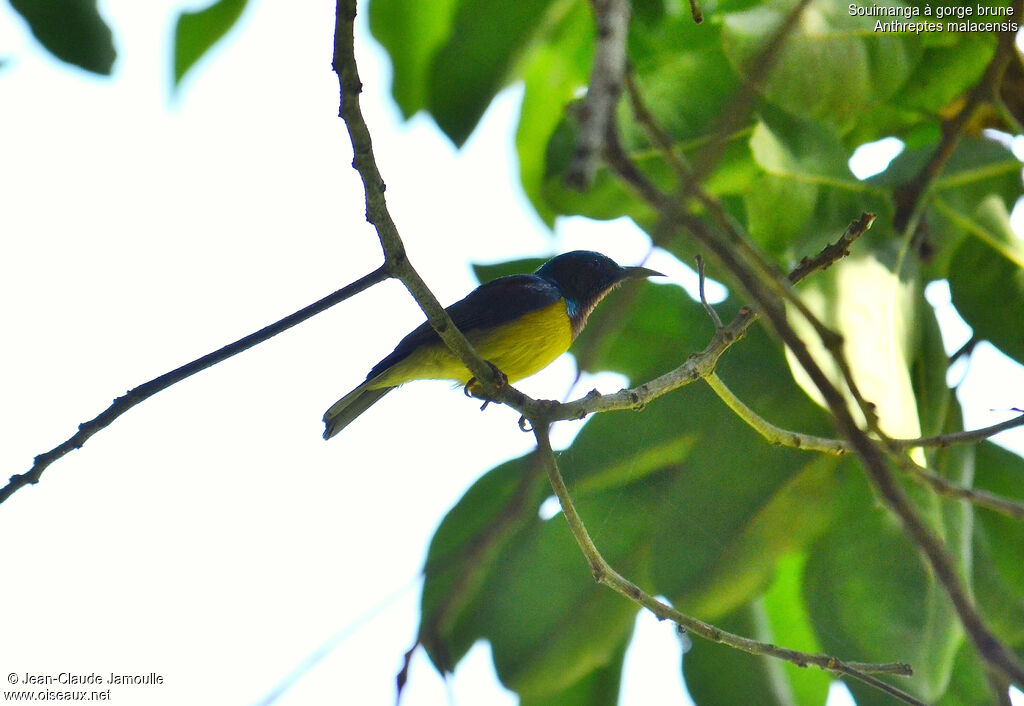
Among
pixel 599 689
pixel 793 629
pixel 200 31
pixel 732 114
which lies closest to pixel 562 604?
pixel 599 689

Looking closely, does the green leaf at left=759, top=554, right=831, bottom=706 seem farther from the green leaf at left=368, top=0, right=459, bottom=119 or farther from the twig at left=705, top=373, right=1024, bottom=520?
the green leaf at left=368, top=0, right=459, bottom=119

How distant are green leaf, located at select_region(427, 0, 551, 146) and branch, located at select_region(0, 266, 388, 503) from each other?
167 cm

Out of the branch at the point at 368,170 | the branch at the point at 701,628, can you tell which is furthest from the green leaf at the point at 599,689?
the branch at the point at 368,170

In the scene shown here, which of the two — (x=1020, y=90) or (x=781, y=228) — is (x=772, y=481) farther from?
(x=1020, y=90)

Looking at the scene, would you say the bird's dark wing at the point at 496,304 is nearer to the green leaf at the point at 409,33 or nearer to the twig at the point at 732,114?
the green leaf at the point at 409,33

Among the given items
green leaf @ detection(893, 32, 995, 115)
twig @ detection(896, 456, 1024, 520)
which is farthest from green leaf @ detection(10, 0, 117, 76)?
green leaf @ detection(893, 32, 995, 115)

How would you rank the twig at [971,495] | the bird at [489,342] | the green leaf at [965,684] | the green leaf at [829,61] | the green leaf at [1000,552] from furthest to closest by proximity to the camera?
the bird at [489,342], the green leaf at [965,684], the green leaf at [1000,552], the green leaf at [829,61], the twig at [971,495]

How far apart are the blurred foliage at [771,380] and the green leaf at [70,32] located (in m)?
1.23

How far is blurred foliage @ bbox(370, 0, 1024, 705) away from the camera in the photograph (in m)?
3.23

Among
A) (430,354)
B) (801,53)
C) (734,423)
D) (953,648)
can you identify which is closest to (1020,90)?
(801,53)

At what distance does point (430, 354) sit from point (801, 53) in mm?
1931

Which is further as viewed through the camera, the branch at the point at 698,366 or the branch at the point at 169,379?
the branch at the point at 698,366

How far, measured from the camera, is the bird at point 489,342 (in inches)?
167

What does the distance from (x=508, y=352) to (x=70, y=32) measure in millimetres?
2214
